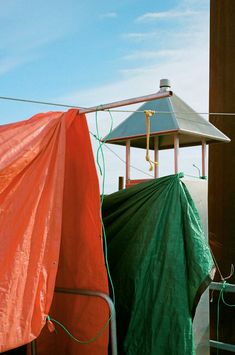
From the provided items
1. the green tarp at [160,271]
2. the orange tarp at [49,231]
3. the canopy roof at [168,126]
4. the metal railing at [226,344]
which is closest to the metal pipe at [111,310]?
the orange tarp at [49,231]

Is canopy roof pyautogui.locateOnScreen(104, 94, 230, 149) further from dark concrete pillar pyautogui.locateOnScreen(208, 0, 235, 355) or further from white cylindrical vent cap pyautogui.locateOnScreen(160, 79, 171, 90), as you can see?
dark concrete pillar pyautogui.locateOnScreen(208, 0, 235, 355)

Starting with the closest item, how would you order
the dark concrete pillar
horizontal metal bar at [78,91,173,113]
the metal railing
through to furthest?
horizontal metal bar at [78,91,173,113], the metal railing, the dark concrete pillar

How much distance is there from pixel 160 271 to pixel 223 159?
2297 millimetres

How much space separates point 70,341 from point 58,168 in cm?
132

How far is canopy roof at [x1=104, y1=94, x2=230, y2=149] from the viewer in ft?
11.8

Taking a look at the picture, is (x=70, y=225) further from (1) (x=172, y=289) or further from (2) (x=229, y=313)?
(2) (x=229, y=313)

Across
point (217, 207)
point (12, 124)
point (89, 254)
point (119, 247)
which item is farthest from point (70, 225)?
point (217, 207)

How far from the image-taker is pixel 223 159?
17.5 ft

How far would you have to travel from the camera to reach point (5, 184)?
285 centimetres

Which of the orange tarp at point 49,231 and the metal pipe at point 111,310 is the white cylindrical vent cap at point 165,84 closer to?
the orange tarp at point 49,231

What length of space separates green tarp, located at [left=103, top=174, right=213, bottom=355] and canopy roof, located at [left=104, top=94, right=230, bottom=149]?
38cm

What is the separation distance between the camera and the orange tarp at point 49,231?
9.27 feet

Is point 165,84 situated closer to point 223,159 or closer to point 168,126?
point 168,126

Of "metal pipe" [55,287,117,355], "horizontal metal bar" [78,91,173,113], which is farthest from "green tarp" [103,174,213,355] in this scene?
"horizontal metal bar" [78,91,173,113]
